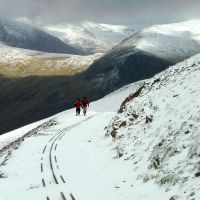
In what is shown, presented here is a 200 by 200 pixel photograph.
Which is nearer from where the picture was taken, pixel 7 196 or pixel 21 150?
pixel 7 196

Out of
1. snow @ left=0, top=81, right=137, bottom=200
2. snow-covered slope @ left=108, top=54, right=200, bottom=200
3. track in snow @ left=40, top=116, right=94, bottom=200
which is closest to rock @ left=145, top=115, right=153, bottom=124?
snow-covered slope @ left=108, top=54, right=200, bottom=200

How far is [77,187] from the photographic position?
20453mm

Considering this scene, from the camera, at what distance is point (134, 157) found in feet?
78.4

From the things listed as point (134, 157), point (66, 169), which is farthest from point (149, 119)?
point (66, 169)

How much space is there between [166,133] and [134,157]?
2404mm

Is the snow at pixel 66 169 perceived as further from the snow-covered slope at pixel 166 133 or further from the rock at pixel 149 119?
the rock at pixel 149 119

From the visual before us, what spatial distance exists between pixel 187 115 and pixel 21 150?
14.8 metres

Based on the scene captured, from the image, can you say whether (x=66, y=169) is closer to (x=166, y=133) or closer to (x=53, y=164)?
(x=53, y=164)

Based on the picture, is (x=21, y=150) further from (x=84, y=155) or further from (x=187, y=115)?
(x=187, y=115)

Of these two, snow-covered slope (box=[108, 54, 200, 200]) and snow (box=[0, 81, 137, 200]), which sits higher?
→ snow-covered slope (box=[108, 54, 200, 200])

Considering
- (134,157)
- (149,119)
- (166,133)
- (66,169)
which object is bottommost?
(66,169)

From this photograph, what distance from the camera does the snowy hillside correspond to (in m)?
18.7

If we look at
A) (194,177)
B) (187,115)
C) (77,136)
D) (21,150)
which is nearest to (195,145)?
(194,177)

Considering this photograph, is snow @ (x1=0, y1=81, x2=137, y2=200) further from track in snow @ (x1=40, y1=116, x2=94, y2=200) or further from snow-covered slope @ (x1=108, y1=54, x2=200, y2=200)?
snow-covered slope @ (x1=108, y1=54, x2=200, y2=200)
